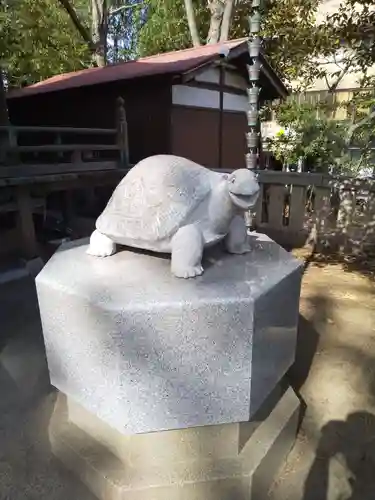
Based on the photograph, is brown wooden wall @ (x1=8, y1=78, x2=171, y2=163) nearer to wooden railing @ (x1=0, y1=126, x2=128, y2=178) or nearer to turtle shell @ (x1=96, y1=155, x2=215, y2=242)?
wooden railing @ (x1=0, y1=126, x2=128, y2=178)

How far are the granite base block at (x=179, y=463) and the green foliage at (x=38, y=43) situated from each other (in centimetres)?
1054

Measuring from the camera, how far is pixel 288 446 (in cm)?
191

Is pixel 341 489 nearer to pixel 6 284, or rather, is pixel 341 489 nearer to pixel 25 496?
pixel 25 496

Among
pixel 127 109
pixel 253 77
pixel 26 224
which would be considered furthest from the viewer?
pixel 127 109

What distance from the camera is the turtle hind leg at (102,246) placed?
1.86 m

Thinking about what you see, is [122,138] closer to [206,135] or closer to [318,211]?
[206,135]

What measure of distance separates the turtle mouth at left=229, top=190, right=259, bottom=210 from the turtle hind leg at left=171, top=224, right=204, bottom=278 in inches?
7.8

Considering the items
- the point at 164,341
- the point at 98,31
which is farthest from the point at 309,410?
the point at 98,31

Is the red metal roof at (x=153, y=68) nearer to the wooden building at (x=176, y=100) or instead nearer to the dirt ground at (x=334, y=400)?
the wooden building at (x=176, y=100)

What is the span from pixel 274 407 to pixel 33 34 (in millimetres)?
11827

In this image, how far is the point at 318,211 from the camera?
4605 mm

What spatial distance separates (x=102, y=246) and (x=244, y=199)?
765 mm

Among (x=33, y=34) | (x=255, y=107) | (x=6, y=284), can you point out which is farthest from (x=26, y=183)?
(x=33, y=34)

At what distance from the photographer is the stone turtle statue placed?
154 centimetres
